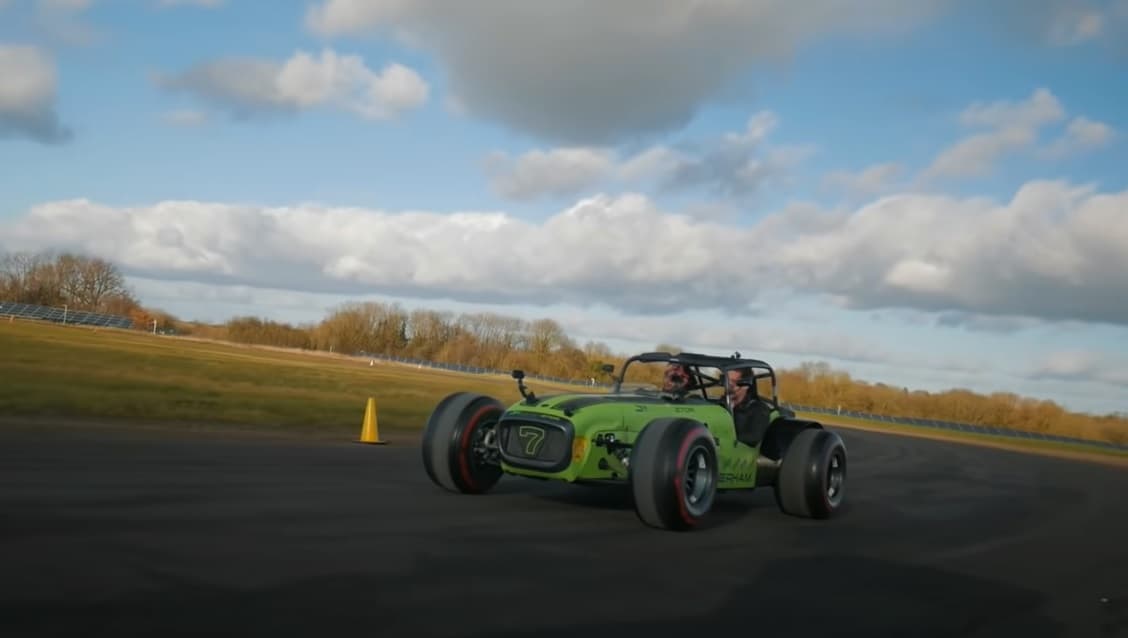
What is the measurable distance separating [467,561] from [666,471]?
7.96 ft

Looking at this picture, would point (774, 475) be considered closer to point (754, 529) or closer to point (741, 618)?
point (754, 529)

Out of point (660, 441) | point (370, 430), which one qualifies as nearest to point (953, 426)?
point (370, 430)

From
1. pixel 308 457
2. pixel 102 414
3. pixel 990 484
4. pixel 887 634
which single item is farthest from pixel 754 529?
pixel 102 414

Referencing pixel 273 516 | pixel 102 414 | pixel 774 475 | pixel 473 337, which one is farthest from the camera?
pixel 473 337

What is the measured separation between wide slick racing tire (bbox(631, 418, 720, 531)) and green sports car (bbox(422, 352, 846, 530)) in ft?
0.04

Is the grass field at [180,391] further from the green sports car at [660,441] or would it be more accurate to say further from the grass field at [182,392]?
the green sports car at [660,441]

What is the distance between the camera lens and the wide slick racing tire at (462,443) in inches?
419

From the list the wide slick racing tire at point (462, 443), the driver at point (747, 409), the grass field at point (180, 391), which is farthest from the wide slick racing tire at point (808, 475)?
the grass field at point (180, 391)

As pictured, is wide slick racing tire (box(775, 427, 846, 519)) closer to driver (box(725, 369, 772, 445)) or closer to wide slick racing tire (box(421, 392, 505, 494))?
driver (box(725, 369, 772, 445))

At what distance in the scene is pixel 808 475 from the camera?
11.1 m

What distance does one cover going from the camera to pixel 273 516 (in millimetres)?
8508

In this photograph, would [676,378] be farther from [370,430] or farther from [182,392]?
[182,392]

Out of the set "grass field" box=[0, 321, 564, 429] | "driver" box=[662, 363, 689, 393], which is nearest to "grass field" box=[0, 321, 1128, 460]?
"grass field" box=[0, 321, 564, 429]

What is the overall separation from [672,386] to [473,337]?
11815 centimetres
